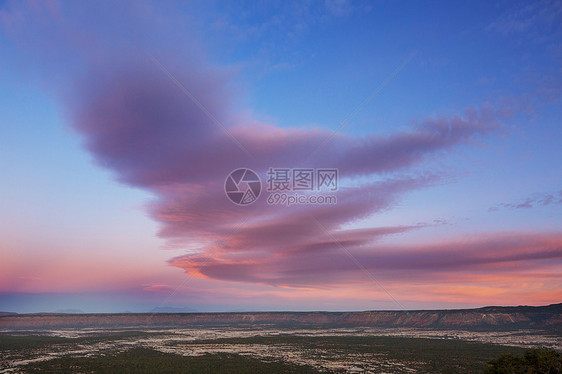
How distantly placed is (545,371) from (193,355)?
61472mm

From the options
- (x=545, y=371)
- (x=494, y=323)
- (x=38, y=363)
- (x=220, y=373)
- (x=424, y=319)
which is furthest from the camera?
(x=424, y=319)

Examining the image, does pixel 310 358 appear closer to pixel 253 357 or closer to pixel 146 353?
pixel 253 357

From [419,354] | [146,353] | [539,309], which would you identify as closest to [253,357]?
[146,353]

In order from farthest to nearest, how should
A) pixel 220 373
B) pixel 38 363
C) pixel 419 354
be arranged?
pixel 419 354
pixel 38 363
pixel 220 373

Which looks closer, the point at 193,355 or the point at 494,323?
the point at 193,355

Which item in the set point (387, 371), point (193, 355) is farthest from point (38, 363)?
point (387, 371)

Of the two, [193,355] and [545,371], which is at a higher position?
[545,371]

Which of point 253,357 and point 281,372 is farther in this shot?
point 253,357

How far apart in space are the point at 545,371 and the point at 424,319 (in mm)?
180759

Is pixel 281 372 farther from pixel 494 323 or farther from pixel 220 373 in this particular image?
pixel 494 323

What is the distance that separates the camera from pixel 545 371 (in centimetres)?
3138

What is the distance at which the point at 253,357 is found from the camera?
72000mm

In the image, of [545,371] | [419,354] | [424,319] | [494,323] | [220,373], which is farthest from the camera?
[424,319]

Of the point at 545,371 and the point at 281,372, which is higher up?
the point at 545,371
